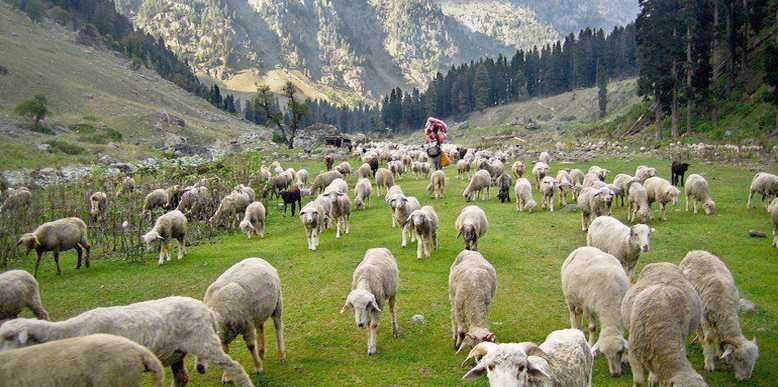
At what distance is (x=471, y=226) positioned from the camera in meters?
15.5

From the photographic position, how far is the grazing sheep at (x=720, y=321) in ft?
25.3

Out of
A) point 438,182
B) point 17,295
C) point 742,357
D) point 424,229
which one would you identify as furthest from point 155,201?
point 742,357

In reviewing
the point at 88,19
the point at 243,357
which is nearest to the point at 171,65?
the point at 88,19

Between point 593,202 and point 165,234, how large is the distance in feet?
55.4

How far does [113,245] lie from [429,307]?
15.4m

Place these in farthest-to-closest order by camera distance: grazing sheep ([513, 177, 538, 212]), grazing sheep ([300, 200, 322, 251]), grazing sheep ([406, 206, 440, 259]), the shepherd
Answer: the shepherd, grazing sheep ([513, 177, 538, 212]), grazing sheep ([300, 200, 322, 251]), grazing sheep ([406, 206, 440, 259])

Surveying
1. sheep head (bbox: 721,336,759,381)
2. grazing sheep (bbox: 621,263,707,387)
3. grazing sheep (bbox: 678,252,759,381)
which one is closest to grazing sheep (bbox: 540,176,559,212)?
grazing sheep (bbox: 678,252,759,381)

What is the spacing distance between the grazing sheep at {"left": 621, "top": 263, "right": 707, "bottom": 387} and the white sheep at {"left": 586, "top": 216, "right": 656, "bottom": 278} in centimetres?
388

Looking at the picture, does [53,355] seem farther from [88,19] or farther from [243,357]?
[88,19]

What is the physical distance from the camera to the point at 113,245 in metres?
20.1

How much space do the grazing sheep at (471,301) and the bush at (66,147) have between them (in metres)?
54.2

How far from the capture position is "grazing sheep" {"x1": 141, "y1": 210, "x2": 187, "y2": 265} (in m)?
17.2

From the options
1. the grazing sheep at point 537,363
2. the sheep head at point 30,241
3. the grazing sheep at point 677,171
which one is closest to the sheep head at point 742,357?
the grazing sheep at point 537,363

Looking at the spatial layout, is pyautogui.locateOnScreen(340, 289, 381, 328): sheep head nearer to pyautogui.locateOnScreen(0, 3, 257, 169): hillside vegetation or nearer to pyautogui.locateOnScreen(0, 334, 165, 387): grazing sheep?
pyautogui.locateOnScreen(0, 334, 165, 387): grazing sheep
